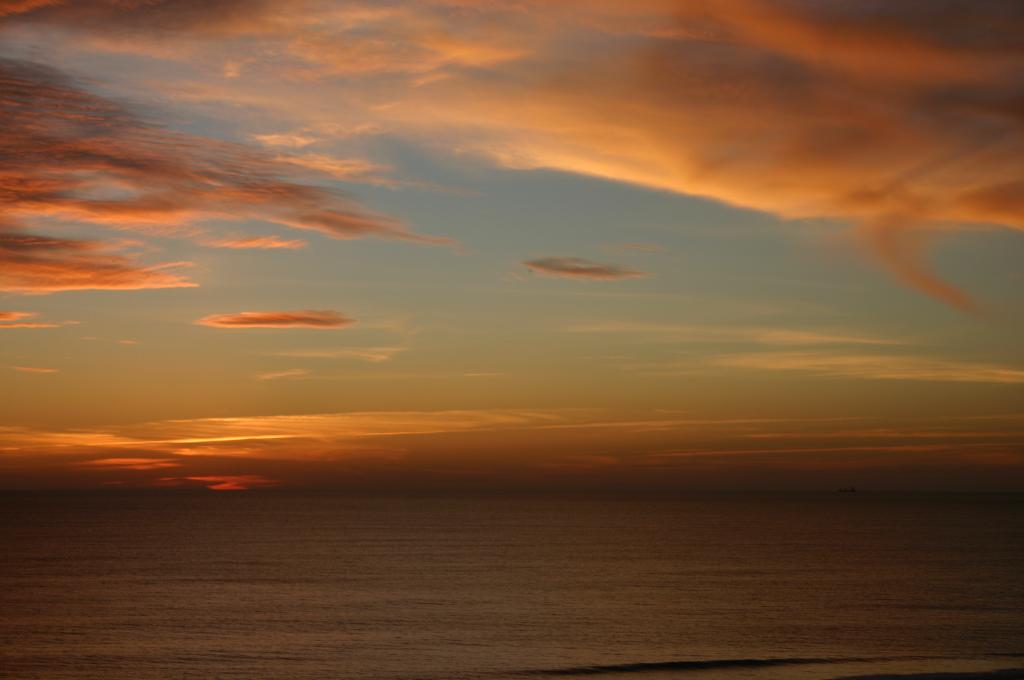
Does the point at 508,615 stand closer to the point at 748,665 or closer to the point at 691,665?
the point at 691,665

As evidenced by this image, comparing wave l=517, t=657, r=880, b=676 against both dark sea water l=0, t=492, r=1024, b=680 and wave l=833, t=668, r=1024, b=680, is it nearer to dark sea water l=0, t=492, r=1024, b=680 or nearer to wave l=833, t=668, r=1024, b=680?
dark sea water l=0, t=492, r=1024, b=680

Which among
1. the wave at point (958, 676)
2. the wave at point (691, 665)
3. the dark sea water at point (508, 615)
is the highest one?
the dark sea water at point (508, 615)

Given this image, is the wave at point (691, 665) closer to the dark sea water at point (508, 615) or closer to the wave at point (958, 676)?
the dark sea water at point (508, 615)

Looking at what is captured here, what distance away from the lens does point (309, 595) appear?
97125mm

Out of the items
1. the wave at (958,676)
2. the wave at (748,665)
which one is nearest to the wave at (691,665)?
the wave at (748,665)

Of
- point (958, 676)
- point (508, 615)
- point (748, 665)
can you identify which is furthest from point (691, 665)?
point (508, 615)

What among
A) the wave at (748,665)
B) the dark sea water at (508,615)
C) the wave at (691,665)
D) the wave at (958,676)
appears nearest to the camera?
the wave at (958,676)

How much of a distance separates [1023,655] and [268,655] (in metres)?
49.4

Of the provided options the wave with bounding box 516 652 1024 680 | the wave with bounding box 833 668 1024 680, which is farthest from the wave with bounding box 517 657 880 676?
the wave with bounding box 833 668 1024 680

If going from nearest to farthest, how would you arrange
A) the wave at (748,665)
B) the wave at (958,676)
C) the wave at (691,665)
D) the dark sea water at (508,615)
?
1. the wave at (958,676)
2. the wave at (748,665)
3. the wave at (691,665)
4. the dark sea water at (508,615)

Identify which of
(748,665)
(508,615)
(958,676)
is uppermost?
(508,615)

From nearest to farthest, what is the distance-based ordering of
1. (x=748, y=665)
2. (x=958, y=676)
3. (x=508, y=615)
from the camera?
1. (x=958, y=676)
2. (x=748, y=665)
3. (x=508, y=615)

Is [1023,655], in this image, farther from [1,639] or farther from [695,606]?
[1,639]

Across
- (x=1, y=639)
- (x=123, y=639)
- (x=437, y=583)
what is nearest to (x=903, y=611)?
(x=437, y=583)
